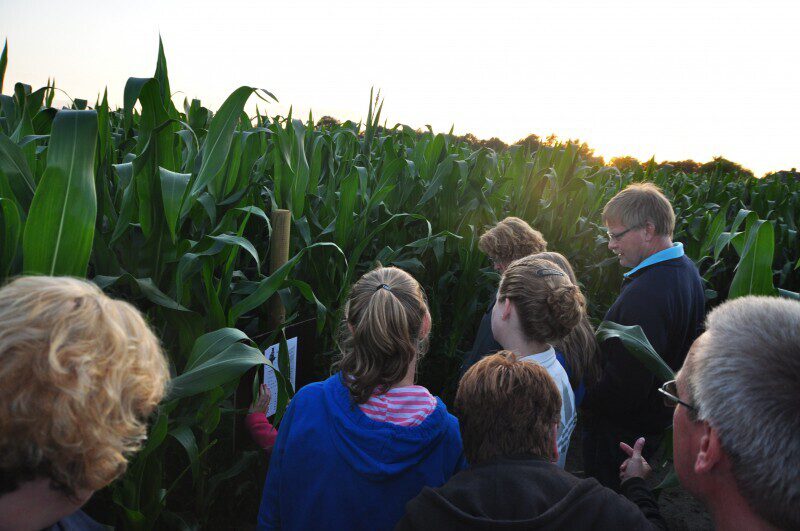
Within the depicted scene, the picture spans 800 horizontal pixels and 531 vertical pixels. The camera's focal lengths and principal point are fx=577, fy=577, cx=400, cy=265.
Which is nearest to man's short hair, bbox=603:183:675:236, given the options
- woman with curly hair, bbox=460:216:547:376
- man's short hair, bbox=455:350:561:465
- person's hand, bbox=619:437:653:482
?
woman with curly hair, bbox=460:216:547:376

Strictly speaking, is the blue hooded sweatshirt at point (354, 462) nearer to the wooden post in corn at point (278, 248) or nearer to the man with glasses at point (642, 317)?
the wooden post in corn at point (278, 248)

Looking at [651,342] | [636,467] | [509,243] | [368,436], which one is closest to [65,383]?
[368,436]

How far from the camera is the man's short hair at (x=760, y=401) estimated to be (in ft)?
2.90

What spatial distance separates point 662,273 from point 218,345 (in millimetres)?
1954

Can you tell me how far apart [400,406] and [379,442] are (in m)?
0.11

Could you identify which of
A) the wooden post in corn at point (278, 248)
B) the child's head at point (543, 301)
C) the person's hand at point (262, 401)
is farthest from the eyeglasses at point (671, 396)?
the wooden post in corn at point (278, 248)

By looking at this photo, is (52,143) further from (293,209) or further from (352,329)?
(293,209)

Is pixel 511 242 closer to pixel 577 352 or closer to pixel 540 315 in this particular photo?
pixel 577 352

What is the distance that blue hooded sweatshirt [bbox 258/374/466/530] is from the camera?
1413mm

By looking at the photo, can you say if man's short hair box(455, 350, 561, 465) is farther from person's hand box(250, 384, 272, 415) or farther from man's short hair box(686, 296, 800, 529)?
person's hand box(250, 384, 272, 415)

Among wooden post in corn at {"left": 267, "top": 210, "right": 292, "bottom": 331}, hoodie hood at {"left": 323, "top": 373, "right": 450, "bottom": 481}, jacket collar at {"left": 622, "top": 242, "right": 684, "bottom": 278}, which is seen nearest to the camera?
hoodie hood at {"left": 323, "top": 373, "right": 450, "bottom": 481}

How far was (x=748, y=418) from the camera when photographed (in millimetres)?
919

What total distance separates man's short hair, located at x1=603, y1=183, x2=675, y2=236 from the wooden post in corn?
1540 millimetres

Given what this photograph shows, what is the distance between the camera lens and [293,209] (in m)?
→ 2.48
